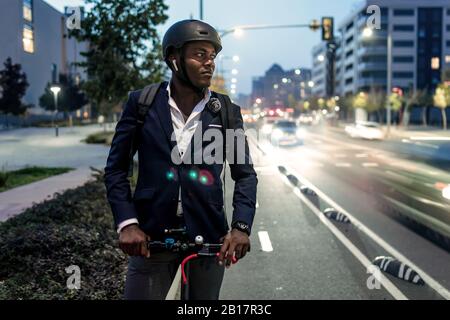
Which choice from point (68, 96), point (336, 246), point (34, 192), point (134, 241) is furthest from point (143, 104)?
point (68, 96)

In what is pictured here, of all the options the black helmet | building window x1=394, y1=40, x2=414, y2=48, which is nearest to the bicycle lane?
the black helmet

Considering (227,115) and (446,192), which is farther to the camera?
(446,192)

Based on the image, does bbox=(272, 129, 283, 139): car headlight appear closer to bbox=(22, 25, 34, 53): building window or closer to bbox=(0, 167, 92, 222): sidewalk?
bbox=(22, 25, 34, 53): building window

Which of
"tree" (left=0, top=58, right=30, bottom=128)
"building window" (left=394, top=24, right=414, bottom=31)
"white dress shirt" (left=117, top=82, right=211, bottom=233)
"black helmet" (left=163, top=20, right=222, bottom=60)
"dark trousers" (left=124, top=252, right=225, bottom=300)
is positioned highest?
"building window" (left=394, top=24, right=414, bottom=31)

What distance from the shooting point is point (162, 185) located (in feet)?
8.00

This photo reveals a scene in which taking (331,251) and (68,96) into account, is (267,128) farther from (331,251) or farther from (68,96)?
(331,251)

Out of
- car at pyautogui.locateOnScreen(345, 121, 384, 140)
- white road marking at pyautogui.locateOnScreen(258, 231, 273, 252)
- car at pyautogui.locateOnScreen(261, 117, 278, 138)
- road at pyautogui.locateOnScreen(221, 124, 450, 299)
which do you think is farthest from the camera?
car at pyautogui.locateOnScreen(261, 117, 278, 138)

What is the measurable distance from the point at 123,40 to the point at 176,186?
62.4ft

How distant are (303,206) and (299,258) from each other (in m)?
4.48

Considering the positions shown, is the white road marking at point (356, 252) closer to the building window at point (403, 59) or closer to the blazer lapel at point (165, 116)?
the blazer lapel at point (165, 116)

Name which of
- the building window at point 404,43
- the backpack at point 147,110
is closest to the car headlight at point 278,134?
the backpack at point 147,110

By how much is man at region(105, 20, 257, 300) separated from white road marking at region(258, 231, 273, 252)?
198 inches

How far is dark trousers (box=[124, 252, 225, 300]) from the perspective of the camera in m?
2.48

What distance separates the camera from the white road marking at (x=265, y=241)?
297 inches
